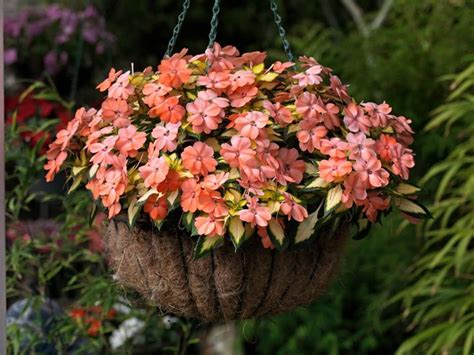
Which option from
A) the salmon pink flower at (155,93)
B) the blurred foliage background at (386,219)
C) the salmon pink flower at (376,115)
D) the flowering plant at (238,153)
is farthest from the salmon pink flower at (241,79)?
the blurred foliage background at (386,219)

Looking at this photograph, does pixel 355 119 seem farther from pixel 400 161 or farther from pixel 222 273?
pixel 222 273

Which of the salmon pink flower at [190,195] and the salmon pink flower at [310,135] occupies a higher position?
the salmon pink flower at [310,135]

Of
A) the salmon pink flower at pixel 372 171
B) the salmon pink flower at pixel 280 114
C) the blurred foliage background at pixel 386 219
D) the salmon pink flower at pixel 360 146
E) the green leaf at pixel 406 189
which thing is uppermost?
the salmon pink flower at pixel 280 114

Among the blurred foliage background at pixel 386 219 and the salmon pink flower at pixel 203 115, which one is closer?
the salmon pink flower at pixel 203 115

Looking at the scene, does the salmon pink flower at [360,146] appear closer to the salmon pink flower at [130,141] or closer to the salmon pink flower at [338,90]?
the salmon pink flower at [338,90]

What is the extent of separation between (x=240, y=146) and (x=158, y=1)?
350 centimetres

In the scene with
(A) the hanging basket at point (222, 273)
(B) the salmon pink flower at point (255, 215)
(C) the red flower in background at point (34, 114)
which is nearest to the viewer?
(B) the salmon pink flower at point (255, 215)

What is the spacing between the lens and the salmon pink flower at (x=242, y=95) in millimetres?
1463

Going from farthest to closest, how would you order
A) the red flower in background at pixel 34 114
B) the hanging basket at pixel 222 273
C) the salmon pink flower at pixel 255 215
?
the red flower in background at pixel 34 114 → the hanging basket at pixel 222 273 → the salmon pink flower at pixel 255 215

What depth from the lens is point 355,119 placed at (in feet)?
4.87

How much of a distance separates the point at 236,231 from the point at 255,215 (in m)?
0.04

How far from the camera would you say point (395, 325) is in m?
3.34

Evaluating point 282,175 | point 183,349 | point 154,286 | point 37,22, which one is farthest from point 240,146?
point 37,22

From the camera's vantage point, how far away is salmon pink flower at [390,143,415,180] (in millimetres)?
1466
